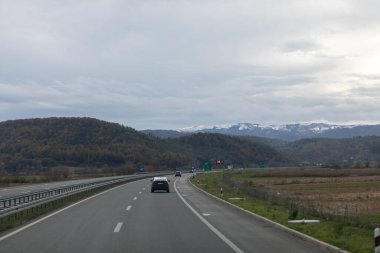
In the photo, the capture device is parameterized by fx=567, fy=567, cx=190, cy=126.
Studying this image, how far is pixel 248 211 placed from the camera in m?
25.3

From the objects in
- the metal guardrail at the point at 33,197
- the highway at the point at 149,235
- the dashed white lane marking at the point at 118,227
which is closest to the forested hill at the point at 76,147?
the metal guardrail at the point at 33,197

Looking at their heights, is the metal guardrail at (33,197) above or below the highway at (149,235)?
above

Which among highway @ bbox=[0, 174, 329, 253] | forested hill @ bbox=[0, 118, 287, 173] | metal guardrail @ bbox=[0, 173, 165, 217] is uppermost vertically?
forested hill @ bbox=[0, 118, 287, 173]

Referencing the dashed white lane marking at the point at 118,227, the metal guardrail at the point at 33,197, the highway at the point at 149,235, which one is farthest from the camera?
the metal guardrail at the point at 33,197

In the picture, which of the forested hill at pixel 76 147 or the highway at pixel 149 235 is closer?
the highway at pixel 149 235

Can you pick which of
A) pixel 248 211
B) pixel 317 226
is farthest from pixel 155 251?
pixel 248 211

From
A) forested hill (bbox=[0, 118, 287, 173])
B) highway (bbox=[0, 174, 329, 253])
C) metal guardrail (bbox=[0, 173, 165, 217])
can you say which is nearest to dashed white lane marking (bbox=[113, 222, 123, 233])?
highway (bbox=[0, 174, 329, 253])

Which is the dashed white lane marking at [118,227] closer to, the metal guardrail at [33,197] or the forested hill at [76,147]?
the metal guardrail at [33,197]

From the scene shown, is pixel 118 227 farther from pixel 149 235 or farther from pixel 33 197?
pixel 33 197

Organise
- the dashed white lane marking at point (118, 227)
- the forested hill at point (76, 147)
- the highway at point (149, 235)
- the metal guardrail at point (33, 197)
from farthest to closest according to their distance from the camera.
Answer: the forested hill at point (76, 147)
the metal guardrail at point (33, 197)
the dashed white lane marking at point (118, 227)
the highway at point (149, 235)

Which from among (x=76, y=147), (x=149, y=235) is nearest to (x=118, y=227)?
(x=149, y=235)

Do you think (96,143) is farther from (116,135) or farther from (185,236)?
(185,236)

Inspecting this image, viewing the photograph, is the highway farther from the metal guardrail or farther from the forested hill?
the forested hill

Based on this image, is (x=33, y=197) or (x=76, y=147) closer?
(x=33, y=197)
